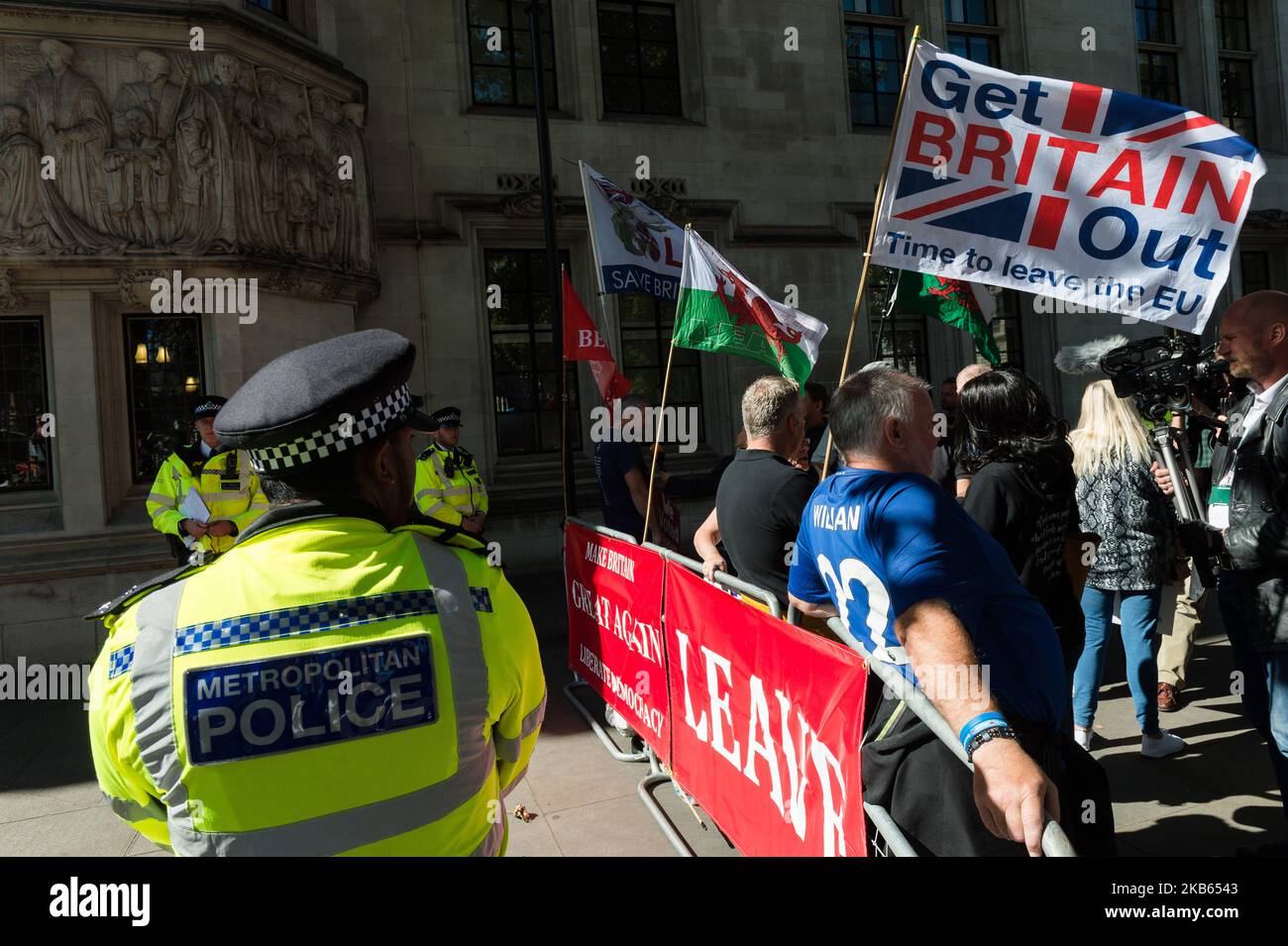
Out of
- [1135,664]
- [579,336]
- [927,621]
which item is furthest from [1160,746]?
[579,336]

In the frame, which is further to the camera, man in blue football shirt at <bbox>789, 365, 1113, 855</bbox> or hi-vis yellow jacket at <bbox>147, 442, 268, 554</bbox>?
hi-vis yellow jacket at <bbox>147, 442, 268, 554</bbox>

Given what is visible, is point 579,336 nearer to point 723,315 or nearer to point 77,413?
point 723,315

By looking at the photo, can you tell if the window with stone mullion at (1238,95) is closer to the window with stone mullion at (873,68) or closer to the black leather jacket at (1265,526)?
the window with stone mullion at (873,68)

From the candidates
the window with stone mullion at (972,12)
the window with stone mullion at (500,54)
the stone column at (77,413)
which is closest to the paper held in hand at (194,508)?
the stone column at (77,413)

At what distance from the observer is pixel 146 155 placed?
741 centimetres

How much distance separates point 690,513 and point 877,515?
9.47 metres

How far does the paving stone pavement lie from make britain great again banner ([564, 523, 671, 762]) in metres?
0.36

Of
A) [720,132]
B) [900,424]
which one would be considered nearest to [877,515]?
[900,424]

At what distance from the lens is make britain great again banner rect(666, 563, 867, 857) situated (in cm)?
232

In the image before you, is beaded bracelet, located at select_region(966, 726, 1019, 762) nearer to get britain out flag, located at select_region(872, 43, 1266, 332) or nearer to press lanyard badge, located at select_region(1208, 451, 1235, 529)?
get britain out flag, located at select_region(872, 43, 1266, 332)

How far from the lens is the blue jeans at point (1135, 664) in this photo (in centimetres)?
442

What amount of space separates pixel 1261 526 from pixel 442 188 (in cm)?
946

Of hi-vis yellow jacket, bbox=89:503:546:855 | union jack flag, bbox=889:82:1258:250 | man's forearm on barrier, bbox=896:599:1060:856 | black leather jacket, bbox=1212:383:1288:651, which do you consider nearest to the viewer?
hi-vis yellow jacket, bbox=89:503:546:855

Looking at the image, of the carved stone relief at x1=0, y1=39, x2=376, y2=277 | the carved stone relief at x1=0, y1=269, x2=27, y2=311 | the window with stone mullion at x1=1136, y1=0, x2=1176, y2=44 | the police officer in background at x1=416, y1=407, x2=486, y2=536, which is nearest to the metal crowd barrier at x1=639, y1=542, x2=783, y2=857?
the police officer in background at x1=416, y1=407, x2=486, y2=536
